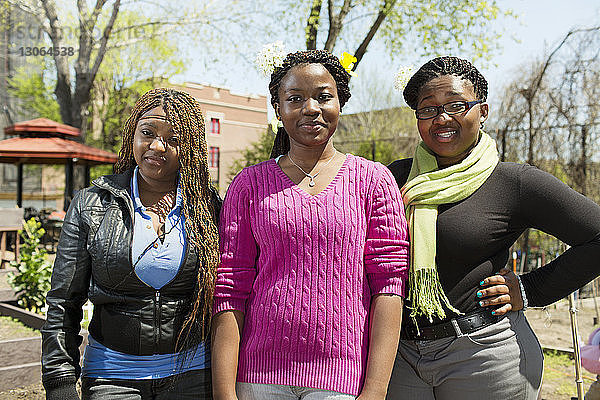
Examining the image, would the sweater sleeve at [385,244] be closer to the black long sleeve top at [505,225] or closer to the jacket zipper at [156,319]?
the black long sleeve top at [505,225]

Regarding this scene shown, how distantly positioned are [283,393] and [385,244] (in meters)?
0.62

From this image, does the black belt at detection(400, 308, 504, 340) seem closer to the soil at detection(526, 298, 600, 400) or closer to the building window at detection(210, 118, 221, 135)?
the soil at detection(526, 298, 600, 400)

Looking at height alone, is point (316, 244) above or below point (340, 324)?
above

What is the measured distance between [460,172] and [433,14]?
9168 millimetres

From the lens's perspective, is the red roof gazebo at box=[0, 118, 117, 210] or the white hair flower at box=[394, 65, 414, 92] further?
the red roof gazebo at box=[0, 118, 117, 210]

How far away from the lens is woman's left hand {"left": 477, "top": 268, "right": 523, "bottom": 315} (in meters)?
2.12

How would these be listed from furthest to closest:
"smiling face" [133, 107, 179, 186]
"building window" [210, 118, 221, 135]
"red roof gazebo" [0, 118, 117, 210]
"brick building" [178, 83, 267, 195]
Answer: "building window" [210, 118, 221, 135] < "brick building" [178, 83, 267, 195] < "red roof gazebo" [0, 118, 117, 210] < "smiling face" [133, 107, 179, 186]

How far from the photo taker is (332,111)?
6.48ft

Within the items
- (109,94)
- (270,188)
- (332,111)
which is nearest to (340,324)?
(270,188)

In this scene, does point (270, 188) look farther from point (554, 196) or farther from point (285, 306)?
point (554, 196)

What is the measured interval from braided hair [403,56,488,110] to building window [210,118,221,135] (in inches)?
1100

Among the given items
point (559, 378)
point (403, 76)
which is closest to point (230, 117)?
point (559, 378)

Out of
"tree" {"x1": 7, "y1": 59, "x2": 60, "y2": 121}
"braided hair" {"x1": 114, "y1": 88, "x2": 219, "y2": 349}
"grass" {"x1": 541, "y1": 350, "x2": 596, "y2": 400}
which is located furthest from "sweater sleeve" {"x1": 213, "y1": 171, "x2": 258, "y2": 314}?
"tree" {"x1": 7, "y1": 59, "x2": 60, "y2": 121}

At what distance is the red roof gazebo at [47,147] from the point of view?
37.6ft
